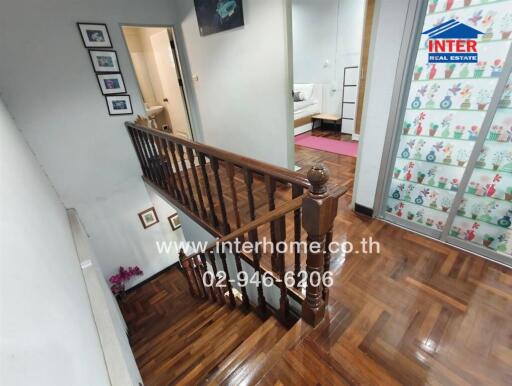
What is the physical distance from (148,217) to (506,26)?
4311mm

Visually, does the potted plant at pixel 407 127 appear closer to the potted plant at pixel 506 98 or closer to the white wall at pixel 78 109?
the potted plant at pixel 506 98

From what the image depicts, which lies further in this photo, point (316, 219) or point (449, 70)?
point (449, 70)

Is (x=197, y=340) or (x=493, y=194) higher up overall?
(x=493, y=194)

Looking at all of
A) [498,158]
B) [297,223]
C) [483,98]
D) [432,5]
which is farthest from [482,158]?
[297,223]

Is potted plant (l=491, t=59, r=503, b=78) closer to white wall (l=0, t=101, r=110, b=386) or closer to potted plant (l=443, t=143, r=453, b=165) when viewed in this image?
potted plant (l=443, t=143, r=453, b=165)

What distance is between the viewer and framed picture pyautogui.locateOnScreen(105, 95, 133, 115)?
3.07m

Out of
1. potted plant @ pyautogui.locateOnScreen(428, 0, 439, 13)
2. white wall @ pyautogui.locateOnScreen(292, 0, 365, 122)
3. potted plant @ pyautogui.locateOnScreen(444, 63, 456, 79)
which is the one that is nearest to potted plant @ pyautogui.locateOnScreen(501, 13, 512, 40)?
potted plant @ pyautogui.locateOnScreen(444, 63, 456, 79)

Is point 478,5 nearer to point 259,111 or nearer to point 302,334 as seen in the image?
point 259,111

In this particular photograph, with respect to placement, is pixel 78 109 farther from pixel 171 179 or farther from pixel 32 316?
pixel 32 316

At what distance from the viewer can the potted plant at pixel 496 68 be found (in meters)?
1.39

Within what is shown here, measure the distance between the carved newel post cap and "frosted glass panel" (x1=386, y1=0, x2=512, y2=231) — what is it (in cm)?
144

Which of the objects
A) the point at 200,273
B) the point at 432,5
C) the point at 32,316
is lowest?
the point at 200,273

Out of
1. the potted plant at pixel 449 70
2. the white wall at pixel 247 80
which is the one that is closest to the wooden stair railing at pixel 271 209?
the white wall at pixel 247 80

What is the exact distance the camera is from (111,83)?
3.02m
